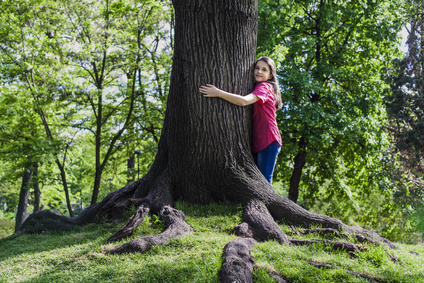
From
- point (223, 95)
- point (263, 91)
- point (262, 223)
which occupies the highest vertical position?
point (263, 91)

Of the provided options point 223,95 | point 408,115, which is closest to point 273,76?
point 223,95

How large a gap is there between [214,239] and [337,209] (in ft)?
50.6

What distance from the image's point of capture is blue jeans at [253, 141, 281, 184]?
5590mm

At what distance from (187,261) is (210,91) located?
2467mm

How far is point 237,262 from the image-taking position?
3.52 m

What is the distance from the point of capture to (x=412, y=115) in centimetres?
1579

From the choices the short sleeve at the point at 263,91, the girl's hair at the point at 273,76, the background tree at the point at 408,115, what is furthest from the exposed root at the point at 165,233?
the background tree at the point at 408,115

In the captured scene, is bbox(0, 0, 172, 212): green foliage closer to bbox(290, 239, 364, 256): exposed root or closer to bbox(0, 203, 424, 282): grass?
bbox(0, 203, 424, 282): grass

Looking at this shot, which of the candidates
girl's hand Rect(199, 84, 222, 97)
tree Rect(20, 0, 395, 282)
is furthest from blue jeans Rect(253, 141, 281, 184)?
girl's hand Rect(199, 84, 222, 97)

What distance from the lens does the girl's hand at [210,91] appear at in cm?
520

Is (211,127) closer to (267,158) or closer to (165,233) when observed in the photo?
(267,158)

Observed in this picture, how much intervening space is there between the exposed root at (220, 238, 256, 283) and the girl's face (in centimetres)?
269

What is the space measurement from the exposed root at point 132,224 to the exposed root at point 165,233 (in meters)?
0.26

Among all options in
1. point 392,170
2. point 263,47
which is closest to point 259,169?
point 263,47
